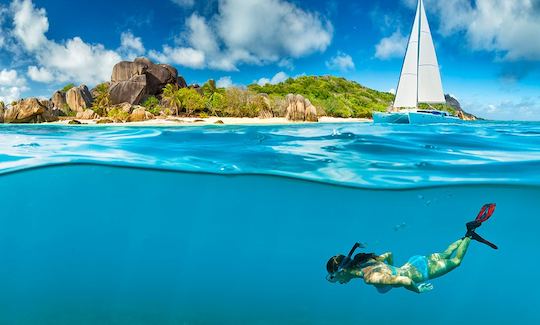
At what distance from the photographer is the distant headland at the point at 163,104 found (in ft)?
160

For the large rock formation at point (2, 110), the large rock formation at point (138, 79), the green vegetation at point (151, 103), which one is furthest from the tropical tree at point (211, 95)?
the large rock formation at point (2, 110)

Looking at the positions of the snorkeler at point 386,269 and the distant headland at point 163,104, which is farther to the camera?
the distant headland at point 163,104

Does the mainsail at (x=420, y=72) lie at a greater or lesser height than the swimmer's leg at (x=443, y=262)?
greater

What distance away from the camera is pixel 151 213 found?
19297mm

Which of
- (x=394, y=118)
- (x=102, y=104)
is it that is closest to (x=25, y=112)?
(x=102, y=104)

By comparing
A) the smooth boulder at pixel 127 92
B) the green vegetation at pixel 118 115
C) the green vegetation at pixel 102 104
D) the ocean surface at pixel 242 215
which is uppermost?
the smooth boulder at pixel 127 92

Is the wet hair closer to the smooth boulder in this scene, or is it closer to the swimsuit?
the swimsuit

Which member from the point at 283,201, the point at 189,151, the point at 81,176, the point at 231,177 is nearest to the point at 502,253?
the point at 283,201

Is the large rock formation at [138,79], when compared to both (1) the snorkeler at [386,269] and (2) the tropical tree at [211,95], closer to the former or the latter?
(2) the tropical tree at [211,95]

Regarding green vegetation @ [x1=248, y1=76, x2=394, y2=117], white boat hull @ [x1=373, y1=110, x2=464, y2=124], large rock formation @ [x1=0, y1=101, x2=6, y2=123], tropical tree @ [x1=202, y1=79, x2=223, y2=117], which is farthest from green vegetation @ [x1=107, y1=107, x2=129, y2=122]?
white boat hull @ [x1=373, y1=110, x2=464, y2=124]

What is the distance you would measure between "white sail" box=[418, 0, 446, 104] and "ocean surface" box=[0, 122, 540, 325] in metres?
16.5

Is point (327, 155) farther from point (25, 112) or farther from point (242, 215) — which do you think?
point (25, 112)

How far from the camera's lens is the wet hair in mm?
5516

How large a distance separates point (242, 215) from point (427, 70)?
78.9 ft
